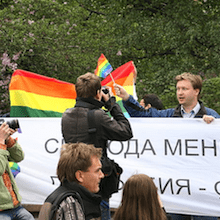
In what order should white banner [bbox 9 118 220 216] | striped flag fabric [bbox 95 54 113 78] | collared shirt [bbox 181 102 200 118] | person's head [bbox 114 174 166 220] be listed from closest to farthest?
person's head [bbox 114 174 166 220] < collared shirt [bbox 181 102 200 118] < white banner [bbox 9 118 220 216] < striped flag fabric [bbox 95 54 113 78]

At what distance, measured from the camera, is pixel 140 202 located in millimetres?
2920

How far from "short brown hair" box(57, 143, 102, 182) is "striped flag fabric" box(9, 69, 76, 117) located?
3490mm

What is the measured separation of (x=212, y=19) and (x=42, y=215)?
1019 centimetres

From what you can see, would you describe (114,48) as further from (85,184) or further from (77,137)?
(85,184)

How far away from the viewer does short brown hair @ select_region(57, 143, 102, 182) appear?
9.88ft

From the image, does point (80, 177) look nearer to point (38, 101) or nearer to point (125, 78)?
point (38, 101)

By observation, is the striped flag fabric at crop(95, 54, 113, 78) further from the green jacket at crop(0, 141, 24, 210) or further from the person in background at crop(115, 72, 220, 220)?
the green jacket at crop(0, 141, 24, 210)

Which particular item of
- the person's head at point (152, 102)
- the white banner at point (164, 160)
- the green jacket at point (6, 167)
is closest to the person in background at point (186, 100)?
the white banner at point (164, 160)

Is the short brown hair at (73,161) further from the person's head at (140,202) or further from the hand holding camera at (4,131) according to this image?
the hand holding camera at (4,131)

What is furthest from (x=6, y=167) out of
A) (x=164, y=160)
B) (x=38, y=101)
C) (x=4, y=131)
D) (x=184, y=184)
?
(x=38, y=101)

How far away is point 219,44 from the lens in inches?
451

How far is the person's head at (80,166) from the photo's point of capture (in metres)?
3.02

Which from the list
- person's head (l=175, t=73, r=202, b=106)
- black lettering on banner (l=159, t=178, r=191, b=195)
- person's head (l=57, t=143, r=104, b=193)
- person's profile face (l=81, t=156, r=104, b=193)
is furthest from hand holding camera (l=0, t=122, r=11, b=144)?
black lettering on banner (l=159, t=178, r=191, b=195)

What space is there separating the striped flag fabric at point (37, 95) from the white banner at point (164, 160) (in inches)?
17.1
